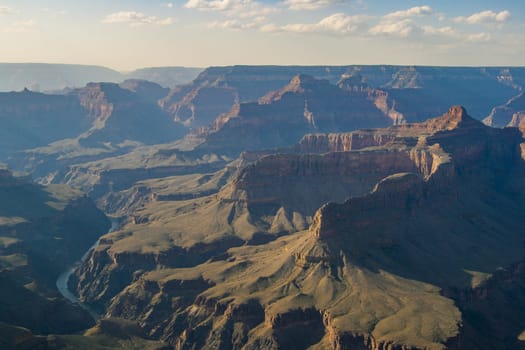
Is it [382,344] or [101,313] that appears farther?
[101,313]

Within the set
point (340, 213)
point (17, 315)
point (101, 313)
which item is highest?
point (340, 213)

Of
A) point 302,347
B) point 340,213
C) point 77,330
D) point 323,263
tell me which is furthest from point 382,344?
point 77,330

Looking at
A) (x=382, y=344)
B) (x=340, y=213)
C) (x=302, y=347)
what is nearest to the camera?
(x=382, y=344)

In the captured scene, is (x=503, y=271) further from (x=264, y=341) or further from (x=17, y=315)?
(x=17, y=315)

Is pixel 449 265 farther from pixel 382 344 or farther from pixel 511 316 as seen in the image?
pixel 382 344

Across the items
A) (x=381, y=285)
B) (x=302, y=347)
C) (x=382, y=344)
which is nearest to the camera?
Answer: (x=382, y=344)

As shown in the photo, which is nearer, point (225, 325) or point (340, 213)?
point (225, 325)

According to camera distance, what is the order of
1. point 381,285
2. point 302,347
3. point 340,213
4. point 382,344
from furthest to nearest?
1. point 340,213
2. point 381,285
3. point 302,347
4. point 382,344

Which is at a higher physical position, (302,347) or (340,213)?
(340,213)

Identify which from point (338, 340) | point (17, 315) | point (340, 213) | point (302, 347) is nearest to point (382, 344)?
point (338, 340)
